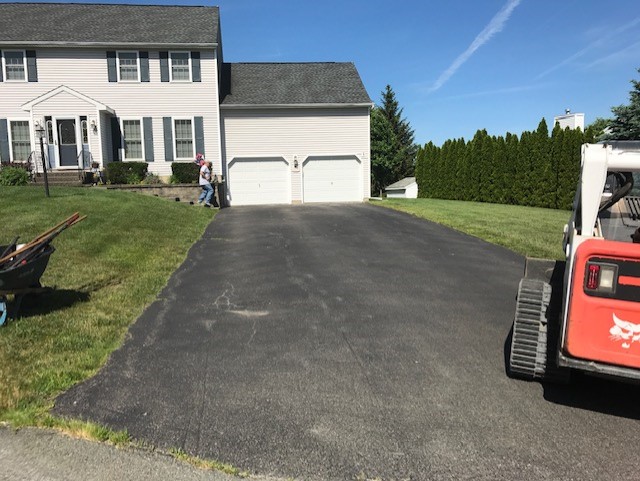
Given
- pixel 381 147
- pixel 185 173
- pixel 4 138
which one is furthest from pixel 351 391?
pixel 381 147

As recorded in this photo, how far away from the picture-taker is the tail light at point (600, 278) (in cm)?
306

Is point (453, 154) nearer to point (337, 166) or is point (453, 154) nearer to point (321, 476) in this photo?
point (337, 166)

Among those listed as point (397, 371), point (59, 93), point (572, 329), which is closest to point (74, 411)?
point (397, 371)

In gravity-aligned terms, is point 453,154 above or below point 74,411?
above

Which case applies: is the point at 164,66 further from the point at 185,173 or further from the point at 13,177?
the point at 13,177

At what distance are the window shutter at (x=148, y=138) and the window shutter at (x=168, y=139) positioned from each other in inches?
25.2

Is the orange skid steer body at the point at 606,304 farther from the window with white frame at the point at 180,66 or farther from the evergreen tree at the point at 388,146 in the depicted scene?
the evergreen tree at the point at 388,146

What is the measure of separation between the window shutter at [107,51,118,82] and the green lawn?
9343mm

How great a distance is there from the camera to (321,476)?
2.74 meters

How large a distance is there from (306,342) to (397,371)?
106cm

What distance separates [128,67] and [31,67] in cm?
424

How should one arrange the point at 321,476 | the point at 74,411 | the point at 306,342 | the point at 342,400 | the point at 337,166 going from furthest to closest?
the point at 337,166
the point at 306,342
the point at 342,400
the point at 74,411
the point at 321,476

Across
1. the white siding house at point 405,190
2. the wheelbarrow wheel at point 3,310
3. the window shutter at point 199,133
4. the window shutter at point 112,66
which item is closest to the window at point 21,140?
the window shutter at point 112,66

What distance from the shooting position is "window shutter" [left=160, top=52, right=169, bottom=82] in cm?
2266
